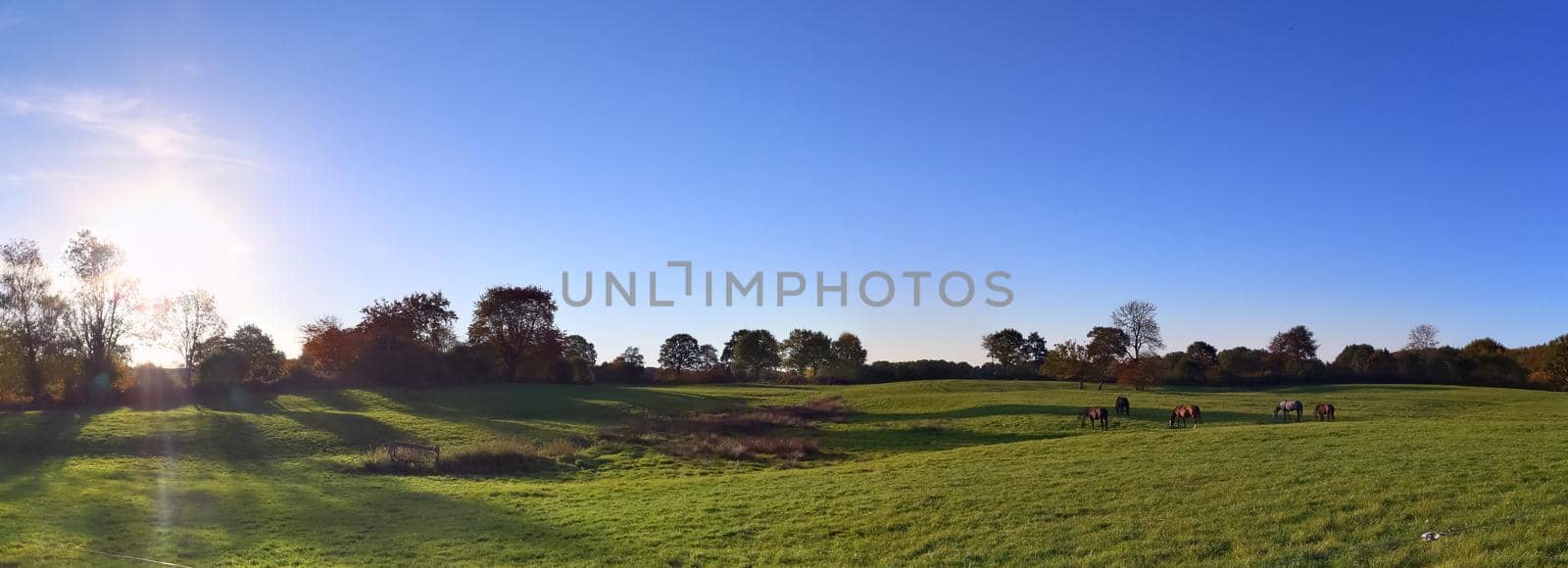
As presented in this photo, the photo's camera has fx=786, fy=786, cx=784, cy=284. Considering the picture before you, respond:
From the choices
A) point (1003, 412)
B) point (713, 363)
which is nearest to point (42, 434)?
point (1003, 412)

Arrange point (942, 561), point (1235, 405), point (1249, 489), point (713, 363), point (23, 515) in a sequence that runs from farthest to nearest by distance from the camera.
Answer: point (713, 363), point (1235, 405), point (23, 515), point (1249, 489), point (942, 561)

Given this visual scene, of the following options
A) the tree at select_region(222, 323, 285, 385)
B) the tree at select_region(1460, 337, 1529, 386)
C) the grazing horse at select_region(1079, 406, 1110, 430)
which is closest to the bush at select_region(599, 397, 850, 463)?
the grazing horse at select_region(1079, 406, 1110, 430)

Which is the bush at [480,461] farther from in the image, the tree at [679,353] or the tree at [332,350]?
the tree at [679,353]

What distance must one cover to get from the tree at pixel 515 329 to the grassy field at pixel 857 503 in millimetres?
54447

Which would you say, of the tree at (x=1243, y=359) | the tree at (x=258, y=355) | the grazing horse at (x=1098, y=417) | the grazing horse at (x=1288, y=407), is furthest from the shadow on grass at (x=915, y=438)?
the tree at (x=1243, y=359)

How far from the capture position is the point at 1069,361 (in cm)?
8169

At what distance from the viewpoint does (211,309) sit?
2643 inches

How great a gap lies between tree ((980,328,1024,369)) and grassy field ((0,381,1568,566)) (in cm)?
9111

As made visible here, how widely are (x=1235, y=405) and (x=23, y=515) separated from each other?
57831mm

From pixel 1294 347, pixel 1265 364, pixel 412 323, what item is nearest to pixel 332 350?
pixel 412 323

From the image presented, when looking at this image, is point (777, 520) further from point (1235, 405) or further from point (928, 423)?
point (1235, 405)

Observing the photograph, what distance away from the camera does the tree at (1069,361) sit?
8131 centimetres

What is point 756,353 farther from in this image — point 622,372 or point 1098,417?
point 1098,417

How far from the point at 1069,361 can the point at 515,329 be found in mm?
63707
